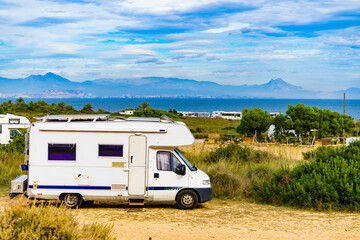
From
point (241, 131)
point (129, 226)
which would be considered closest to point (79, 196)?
point (129, 226)

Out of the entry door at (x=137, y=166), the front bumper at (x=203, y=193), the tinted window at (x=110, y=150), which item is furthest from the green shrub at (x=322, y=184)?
the tinted window at (x=110, y=150)

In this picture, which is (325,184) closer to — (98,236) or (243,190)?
(243,190)

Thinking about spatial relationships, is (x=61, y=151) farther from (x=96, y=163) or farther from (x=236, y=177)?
(x=236, y=177)

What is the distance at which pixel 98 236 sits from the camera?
6.45m

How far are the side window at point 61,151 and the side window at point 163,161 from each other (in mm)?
2213

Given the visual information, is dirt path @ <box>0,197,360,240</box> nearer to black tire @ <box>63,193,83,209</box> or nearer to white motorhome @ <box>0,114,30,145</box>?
black tire @ <box>63,193,83,209</box>

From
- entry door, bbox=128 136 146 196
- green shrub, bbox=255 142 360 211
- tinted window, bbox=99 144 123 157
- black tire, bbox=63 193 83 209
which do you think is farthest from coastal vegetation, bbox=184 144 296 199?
black tire, bbox=63 193 83 209

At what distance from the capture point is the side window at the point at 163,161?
11.7 metres

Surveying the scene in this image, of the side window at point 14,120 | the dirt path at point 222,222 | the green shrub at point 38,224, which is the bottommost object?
the dirt path at point 222,222

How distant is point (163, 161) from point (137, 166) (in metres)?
0.72

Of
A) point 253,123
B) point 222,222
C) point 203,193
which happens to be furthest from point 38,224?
point 253,123

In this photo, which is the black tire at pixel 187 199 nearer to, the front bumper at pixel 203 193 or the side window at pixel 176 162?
the front bumper at pixel 203 193

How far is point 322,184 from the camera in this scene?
12.0 metres

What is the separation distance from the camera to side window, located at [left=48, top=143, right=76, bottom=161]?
450 inches
